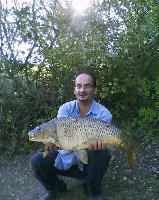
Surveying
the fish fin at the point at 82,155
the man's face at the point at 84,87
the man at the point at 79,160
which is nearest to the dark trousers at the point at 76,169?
the man at the point at 79,160

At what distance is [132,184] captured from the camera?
5.12m

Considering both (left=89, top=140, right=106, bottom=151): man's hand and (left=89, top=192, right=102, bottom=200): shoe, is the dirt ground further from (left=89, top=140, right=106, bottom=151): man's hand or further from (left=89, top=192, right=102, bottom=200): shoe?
(left=89, top=140, right=106, bottom=151): man's hand

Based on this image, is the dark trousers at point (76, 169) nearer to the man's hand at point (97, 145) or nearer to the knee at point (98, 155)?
the knee at point (98, 155)

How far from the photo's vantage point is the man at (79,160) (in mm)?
4459

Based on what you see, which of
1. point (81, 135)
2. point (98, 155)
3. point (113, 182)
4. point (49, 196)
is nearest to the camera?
point (81, 135)

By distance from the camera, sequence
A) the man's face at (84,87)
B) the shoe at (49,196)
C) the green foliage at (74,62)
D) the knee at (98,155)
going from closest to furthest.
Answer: the knee at (98,155) < the man's face at (84,87) < the shoe at (49,196) < the green foliage at (74,62)

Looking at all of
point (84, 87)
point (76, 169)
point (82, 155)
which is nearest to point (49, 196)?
point (76, 169)

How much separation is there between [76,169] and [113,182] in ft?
2.32

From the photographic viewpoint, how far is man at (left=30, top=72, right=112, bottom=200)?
4.46 m

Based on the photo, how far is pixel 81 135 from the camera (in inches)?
162

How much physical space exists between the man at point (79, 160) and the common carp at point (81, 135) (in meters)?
0.23

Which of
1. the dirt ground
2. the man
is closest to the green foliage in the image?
the dirt ground

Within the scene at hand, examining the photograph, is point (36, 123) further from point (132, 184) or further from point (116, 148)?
point (116, 148)

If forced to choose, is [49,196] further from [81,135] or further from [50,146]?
[81,135]
